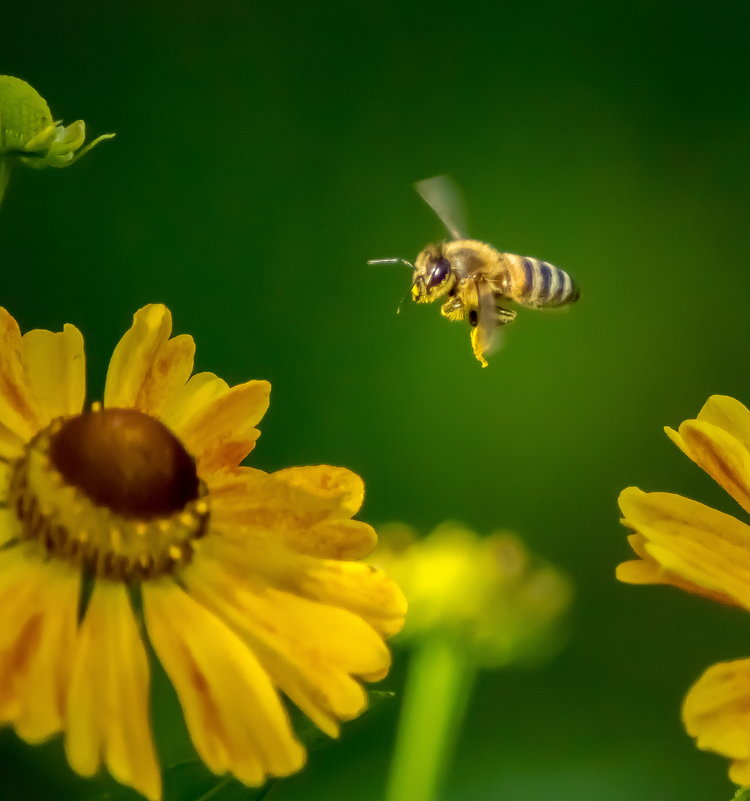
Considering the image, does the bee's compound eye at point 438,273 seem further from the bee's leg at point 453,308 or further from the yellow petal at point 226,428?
the yellow petal at point 226,428

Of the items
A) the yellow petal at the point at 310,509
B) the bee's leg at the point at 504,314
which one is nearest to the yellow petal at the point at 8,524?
the yellow petal at the point at 310,509

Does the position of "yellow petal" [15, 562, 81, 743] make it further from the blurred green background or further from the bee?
the blurred green background

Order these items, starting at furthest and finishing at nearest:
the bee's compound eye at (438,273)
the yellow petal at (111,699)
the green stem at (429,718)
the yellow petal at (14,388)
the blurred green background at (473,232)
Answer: the blurred green background at (473,232) < the bee's compound eye at (438,273) < the green stem at (429,718) < the yellow petal at (14,388) < the yellow petal at (111,699)

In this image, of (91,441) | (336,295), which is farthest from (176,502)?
(336,295)

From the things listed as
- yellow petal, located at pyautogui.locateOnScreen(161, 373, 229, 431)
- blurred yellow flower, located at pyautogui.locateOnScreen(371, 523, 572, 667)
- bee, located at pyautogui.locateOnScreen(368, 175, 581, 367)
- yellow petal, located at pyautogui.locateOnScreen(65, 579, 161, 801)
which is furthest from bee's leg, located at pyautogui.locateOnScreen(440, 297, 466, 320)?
yellow petal, located at pyautogui.locateOnScreen(65, 579, 161, 801)

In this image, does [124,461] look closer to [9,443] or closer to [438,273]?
[9,443]
